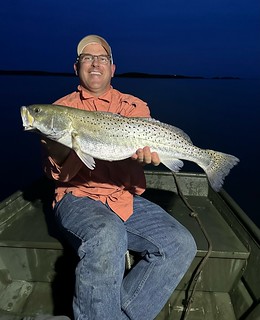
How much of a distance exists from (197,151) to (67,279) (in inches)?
88.2

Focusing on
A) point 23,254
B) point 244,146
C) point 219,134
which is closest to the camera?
point 23,254

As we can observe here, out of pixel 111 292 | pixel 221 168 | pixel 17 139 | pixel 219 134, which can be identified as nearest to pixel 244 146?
pixel 219 134

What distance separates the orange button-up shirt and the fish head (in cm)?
30

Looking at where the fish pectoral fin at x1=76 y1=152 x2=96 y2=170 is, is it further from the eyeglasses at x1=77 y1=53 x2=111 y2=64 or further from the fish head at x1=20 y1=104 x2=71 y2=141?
the eyeglasses at x1=77 y1=53 x2=111 y2=64

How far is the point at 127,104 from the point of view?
3730 millimetres

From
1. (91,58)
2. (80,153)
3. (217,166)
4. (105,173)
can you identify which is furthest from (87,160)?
(217,166)

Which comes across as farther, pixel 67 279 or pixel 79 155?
pixel 67 279

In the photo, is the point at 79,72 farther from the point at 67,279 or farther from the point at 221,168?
the point at 67,279

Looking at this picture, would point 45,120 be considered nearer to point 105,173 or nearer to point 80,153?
point 80,153

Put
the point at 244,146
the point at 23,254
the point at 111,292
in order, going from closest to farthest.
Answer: the point at 111,292 < the point at 23,254 < the point at 244,146

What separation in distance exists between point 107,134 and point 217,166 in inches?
50.4

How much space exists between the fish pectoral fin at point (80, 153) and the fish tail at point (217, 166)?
4.25 feet

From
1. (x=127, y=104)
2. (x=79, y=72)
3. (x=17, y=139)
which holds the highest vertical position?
(x=79, y=72)

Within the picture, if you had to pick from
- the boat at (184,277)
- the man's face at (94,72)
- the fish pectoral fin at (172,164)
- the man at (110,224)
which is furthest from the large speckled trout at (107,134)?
the boat at (184,277)
